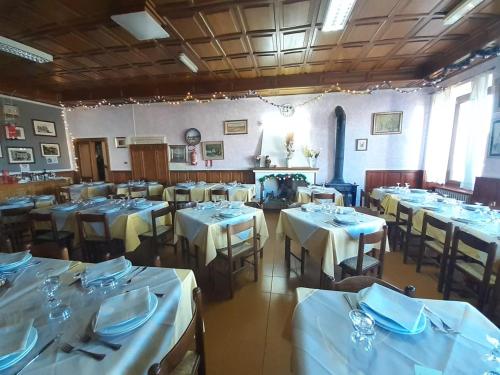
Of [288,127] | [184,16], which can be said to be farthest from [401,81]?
[184,16]

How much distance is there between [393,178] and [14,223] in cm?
825

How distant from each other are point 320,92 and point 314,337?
6583 mm

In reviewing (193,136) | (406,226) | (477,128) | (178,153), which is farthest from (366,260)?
(178,153)

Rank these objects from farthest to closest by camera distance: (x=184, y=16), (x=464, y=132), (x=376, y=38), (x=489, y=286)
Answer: (x=464, y=132) < (x=376, y=38) < (x=184, y=16) < (x=489, y=286)

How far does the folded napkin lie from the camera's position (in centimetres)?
93

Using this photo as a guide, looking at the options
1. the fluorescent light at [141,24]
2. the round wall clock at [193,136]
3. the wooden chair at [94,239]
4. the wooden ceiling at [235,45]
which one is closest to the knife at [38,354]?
the wooden chair at [94,239]

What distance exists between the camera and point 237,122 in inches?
271

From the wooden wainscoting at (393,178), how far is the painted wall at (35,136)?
923 cm

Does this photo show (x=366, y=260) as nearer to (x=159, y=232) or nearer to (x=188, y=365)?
(x=188, y=365)

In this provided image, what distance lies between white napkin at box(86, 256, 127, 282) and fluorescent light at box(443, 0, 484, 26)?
4.60 meters

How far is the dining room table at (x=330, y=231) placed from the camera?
2.18m

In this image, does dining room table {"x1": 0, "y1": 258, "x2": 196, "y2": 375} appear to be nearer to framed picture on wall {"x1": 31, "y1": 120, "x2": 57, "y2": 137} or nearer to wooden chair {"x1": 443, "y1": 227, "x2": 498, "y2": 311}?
wooden chair {"x1": 443, "y1": 227, "x2": 498, "y2": 311}

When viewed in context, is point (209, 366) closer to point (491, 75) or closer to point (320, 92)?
point (491, 75)

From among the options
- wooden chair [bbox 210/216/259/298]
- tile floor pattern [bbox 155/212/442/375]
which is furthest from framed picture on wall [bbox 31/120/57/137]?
wooden chair [bbox 210/216/259/298]
